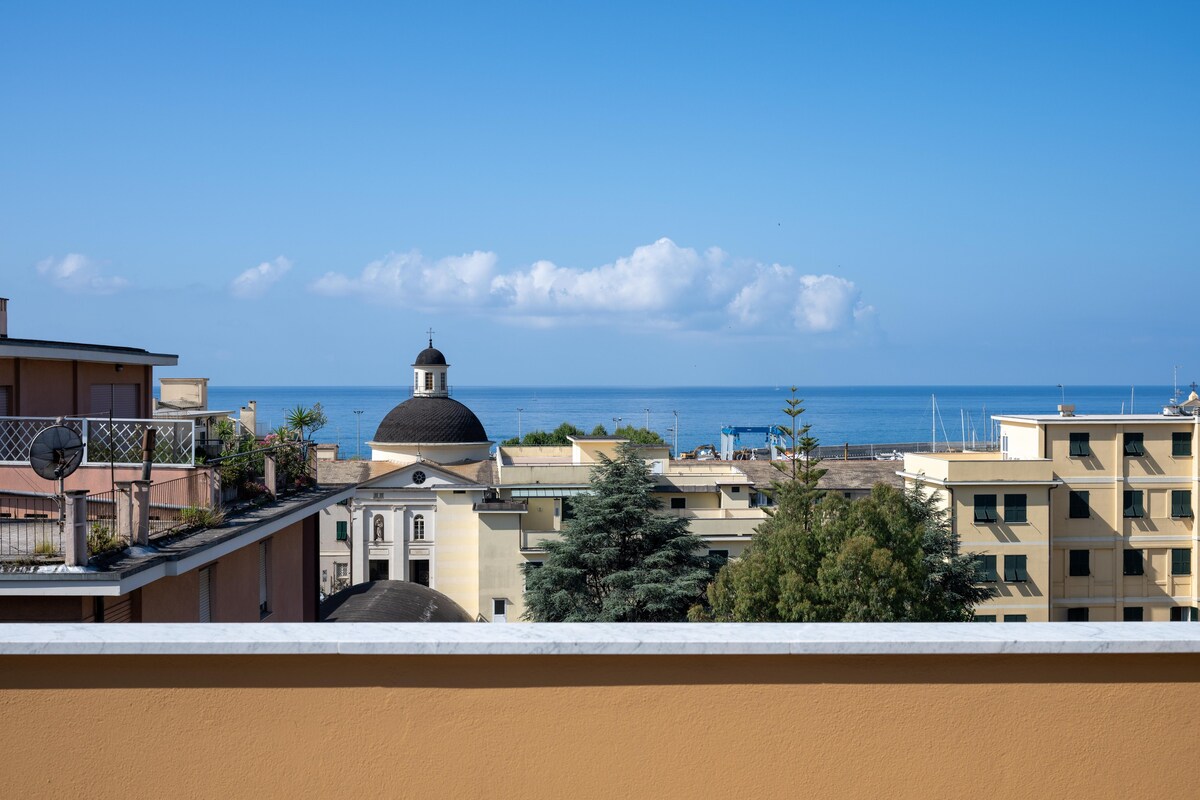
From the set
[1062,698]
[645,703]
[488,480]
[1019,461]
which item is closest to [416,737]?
[645,703]

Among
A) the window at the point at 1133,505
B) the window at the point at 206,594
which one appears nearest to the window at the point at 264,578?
the window at the point at 206,594

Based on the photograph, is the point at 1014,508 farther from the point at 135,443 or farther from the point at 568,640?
the point at 568,640

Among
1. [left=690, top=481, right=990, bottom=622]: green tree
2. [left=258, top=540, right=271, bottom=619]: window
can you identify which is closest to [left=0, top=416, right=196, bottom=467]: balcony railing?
[left=258, top=540, right=271, bottom=619]: window

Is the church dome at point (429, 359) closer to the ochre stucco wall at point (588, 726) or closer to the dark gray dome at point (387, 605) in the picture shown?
the dark gray dome at point (387, 605)

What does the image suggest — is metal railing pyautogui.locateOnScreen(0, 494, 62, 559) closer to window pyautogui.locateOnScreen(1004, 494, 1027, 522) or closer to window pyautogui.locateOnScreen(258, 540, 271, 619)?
window pyautogui.locateOnScreen(258, 540, 271, 619)

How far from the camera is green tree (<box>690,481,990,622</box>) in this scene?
1947cm

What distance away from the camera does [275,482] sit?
461 inches

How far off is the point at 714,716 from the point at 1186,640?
132cm

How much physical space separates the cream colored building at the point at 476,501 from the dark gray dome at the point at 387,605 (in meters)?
A: 8.88

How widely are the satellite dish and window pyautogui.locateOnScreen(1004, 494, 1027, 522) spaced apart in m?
31.6

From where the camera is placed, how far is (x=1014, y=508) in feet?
114

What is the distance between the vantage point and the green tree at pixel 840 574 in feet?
63.9

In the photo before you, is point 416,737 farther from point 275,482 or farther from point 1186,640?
point 275,482

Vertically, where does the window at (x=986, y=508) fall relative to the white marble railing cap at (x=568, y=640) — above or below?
below
